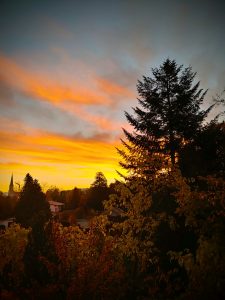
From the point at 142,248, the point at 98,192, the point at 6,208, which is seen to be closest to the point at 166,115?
the point at 142,248

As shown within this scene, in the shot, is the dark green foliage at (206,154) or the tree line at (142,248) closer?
the tree line at (142,248)

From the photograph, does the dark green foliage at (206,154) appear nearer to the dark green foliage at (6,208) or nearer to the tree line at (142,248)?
the tree line at (142,248)

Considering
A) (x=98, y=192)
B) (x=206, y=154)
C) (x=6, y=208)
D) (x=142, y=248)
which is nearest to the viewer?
(x=142, y=248)

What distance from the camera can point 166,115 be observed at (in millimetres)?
21516

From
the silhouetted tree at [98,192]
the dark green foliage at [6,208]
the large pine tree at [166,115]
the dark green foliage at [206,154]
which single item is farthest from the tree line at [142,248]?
the dark green foliage at [6,208]

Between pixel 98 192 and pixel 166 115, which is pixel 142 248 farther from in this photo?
pixel 98 192

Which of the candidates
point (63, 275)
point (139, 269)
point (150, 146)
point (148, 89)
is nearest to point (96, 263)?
point (63, 275)

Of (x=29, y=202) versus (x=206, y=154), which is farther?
(x=29, y=202)

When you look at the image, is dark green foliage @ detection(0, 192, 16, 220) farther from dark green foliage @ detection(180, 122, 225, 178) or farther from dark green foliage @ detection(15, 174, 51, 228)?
dark green foliage @ detection(180, 122, 225, 178)

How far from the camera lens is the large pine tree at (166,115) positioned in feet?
69.1

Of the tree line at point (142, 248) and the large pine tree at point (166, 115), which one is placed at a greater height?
the large pine tree at point (166, 115)

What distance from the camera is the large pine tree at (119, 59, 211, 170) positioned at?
2106cm

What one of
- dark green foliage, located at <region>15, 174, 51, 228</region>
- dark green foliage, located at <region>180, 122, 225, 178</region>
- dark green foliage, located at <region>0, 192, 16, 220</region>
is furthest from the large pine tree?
dark green foliage, located at <region>0, 192, 16, 220</region>

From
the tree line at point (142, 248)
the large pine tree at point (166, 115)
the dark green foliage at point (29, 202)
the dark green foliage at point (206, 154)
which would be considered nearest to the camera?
Result: the tree line at point (142, 248)
